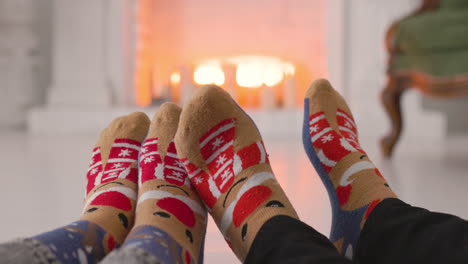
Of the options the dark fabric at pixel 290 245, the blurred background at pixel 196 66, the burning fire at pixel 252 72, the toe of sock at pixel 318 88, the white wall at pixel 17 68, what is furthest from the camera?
the burning fire at pixel 252 72

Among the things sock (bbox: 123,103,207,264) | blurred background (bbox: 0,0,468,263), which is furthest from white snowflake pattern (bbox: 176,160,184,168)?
blurred background (bbox: 0,0,468,263)

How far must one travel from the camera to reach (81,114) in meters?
2.95

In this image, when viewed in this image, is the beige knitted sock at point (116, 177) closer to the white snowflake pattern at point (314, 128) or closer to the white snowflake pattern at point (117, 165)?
the white snowflake pattern at point (117, 165)

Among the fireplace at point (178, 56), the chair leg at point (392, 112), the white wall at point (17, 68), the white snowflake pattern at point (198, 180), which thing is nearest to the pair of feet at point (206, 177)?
the white snowflake pattern at point (198, 180)

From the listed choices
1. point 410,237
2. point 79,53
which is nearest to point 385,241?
point 410,237

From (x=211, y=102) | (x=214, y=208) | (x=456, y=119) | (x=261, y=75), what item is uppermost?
(x=211, y=102)

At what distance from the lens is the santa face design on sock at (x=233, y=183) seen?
560 mm

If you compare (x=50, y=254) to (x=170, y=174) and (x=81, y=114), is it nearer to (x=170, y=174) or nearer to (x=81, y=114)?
(x=170, y=174)

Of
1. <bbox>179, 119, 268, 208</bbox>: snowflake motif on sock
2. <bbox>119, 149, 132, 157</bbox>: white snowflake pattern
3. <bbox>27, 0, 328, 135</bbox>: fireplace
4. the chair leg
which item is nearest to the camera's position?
<bbox>179, 119, 268, 208</bbox>: snowflake motif on sock

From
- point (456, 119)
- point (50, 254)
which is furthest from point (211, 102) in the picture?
point (456, 119)

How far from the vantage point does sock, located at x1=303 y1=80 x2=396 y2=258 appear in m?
0.61

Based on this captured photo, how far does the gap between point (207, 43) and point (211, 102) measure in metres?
2.95

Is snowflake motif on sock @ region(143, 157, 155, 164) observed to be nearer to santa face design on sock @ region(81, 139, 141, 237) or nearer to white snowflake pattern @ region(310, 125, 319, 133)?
santa face design on sock @ region(81, 139, 141, 237)

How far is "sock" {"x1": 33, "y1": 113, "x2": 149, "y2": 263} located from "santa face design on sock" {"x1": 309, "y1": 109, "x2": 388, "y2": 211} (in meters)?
0.29
